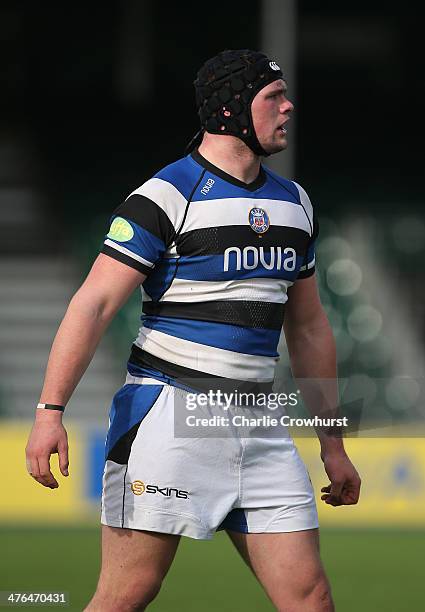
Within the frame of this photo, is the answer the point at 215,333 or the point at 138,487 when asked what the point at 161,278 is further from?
the point at 138,487

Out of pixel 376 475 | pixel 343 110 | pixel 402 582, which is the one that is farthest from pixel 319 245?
pixel 402 582

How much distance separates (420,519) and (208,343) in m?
6.61

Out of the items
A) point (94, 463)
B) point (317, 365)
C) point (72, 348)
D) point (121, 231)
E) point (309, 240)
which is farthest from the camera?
point (94, 463)

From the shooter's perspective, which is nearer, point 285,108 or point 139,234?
point 139,234

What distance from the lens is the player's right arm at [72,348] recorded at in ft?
10.8

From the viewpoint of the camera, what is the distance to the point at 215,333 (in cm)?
357

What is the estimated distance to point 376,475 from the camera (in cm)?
971

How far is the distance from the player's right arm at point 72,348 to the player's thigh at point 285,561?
1.93 ft

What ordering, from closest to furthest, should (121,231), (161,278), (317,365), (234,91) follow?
(121,231)
(161,278)
(234,91)
(317,365)

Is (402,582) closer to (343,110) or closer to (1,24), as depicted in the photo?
(343,110)

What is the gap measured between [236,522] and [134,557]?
31 cm

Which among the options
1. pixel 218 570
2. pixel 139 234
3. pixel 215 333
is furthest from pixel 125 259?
pixel 218 570
